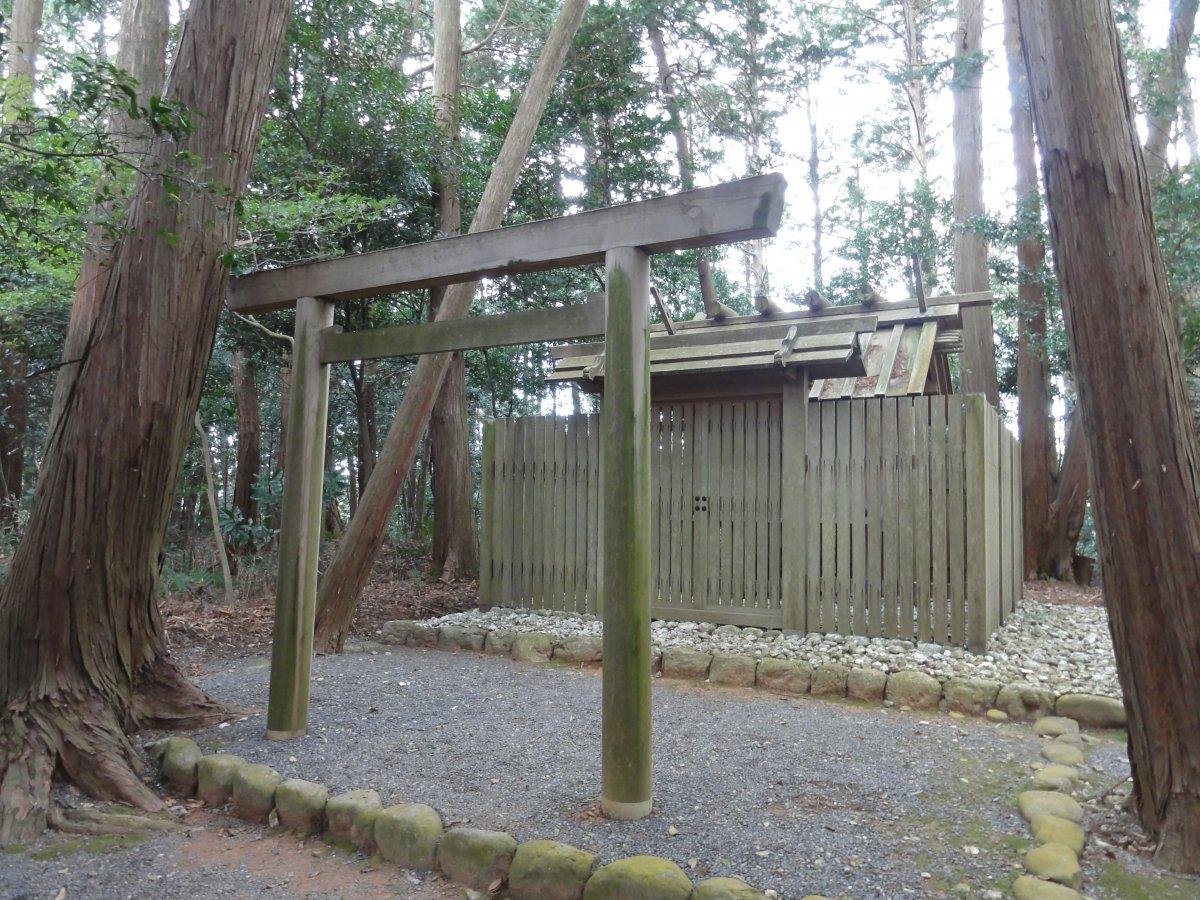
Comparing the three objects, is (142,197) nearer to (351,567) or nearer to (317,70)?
(351,567)

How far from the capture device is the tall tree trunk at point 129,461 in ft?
12.5

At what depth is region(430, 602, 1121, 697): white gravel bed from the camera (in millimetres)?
5402

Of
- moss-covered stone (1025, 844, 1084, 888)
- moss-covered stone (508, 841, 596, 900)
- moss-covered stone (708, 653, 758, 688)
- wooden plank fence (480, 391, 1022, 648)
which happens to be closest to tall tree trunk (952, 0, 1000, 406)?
wooden plank fence (480, 391, 1022, 648)

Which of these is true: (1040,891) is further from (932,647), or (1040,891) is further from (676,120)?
(676,120)

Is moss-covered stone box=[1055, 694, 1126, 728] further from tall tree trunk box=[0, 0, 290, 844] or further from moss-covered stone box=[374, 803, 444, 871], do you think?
tall tree trunk box=[0, 0, 290, 844]

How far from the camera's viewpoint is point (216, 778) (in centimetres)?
374

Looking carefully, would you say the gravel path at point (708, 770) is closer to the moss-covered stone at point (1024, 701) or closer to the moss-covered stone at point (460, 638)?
the moss-covered stone at point (1024, 701)

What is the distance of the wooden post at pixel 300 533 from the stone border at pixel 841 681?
2.51 m

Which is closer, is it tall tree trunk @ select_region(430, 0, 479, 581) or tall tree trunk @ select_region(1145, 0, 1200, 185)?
tall tree trunk @ select_region(1145, 0, 1200, 185)

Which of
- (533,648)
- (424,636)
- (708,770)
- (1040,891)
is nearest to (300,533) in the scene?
(708,770)

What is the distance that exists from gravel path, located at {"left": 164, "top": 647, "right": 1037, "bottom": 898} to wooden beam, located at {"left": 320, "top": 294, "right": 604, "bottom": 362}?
6.89ft

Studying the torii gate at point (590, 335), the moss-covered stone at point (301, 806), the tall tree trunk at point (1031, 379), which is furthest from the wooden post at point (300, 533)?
the tall tree trunk at point (1031, 379)

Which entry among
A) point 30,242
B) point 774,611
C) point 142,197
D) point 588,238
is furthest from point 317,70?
point 774,611

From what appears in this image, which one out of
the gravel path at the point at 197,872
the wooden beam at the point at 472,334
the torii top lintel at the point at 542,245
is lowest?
the gravel path at the point at 197,872
